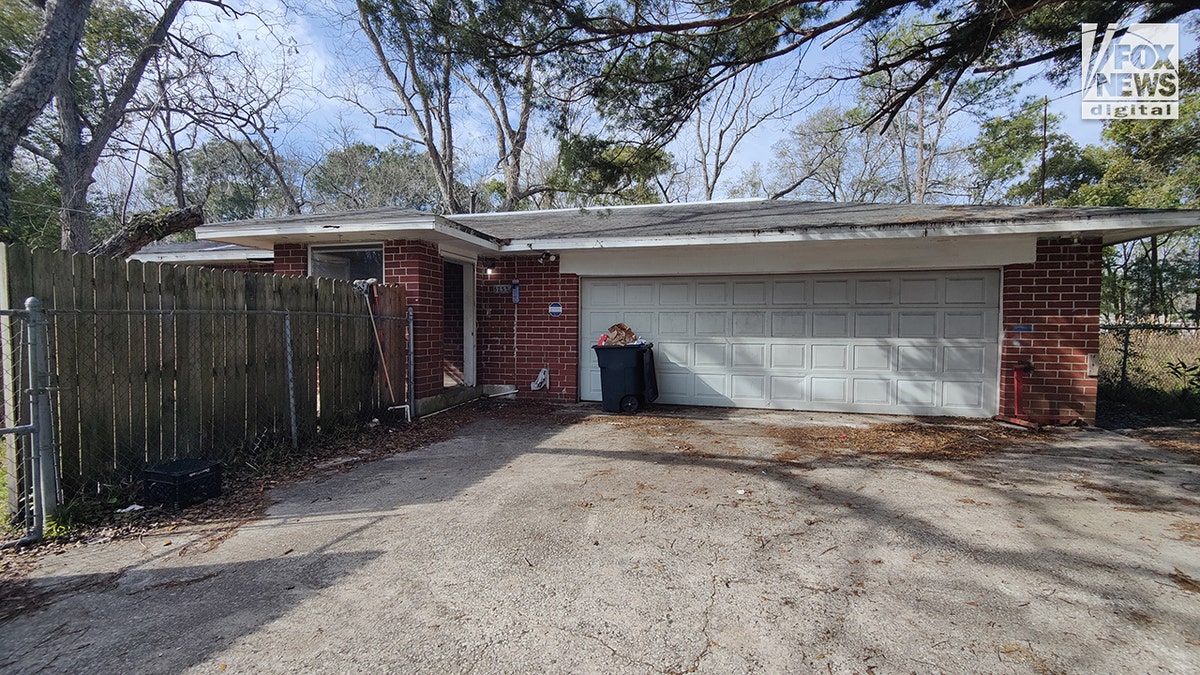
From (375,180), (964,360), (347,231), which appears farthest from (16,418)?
(375,180)

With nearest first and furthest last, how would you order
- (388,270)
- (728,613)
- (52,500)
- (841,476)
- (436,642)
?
(436,642) < (728,613) < (52,500) < (841,476) < (388,270)

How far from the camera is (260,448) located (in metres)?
4.80

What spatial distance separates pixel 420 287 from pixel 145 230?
3.40 metres

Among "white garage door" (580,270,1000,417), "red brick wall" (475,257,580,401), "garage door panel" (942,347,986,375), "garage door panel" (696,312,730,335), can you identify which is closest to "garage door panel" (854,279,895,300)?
A: "white garage door" (580,270,1000,417)

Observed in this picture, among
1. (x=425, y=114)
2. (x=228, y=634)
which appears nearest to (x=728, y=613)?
(x=228, y=634)

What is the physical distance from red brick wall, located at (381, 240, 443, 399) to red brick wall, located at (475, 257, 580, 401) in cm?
138

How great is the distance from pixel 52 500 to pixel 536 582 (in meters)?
Answer: 3.01

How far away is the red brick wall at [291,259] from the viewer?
7789mm

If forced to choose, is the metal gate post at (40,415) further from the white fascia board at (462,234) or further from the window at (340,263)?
the window at (340,263)

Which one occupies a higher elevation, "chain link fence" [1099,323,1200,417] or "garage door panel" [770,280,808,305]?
"garage door panel" [770,280,808,305]

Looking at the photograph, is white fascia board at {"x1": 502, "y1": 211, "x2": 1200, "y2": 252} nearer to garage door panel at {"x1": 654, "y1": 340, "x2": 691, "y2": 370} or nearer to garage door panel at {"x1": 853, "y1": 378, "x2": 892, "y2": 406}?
garage door panel at {"x1": 654, "y1": 340, "x2": 691, "y2": 370}

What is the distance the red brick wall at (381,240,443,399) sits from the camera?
7.11 m

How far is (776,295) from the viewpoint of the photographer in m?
7.82

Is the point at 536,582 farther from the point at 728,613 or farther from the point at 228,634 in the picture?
the point at 228,634
